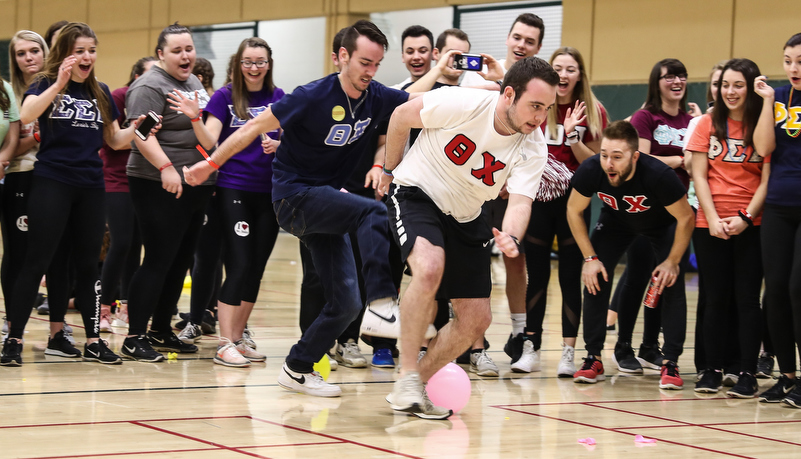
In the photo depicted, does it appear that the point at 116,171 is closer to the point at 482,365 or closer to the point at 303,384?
the point at 303,384

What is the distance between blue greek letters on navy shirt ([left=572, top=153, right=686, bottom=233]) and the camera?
15.8 feet

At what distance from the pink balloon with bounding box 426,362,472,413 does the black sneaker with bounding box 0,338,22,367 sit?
7.29 ft

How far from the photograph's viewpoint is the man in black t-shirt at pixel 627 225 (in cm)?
481

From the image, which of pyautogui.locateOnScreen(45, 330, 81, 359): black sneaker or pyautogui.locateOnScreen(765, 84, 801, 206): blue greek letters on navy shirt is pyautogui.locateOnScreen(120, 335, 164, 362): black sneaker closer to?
pyautogui.locateOnScreen(45, 330, 81, 359): black sneaker

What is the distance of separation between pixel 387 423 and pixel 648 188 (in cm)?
213

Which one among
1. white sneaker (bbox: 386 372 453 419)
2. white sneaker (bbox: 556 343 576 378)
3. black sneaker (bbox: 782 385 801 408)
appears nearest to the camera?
white sneaker (bbox: 386 372 453 419)

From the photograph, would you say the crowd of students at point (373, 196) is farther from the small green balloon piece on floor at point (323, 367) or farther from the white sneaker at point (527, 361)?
the small green balloon piece on floor at point (323, 367)

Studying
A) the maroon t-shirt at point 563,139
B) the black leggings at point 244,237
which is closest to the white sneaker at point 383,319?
the black leggings at point 244,237

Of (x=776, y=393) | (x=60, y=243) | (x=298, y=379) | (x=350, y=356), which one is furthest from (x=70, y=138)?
(x=776, y=393)

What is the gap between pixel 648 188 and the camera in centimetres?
488

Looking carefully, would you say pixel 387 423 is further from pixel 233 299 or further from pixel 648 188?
pixel 648 188

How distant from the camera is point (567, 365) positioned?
5.16m

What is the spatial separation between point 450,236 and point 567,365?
1675 millimetres

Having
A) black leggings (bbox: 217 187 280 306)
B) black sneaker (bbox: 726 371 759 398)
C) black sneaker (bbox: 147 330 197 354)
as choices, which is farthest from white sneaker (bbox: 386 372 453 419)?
black sneaker (bbox: 147 330 197 354)
